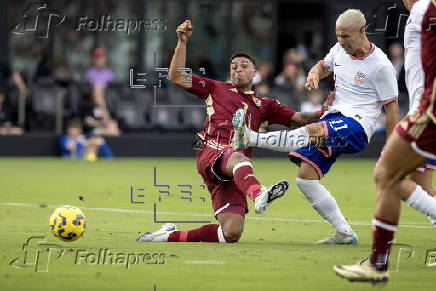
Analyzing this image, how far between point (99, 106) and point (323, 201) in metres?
14.3

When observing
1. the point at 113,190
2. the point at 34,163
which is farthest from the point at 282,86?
the point at 113,190

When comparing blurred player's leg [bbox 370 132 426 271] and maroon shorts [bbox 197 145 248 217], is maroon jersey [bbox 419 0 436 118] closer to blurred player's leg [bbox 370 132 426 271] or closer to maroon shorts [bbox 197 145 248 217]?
blurred player's leg [bbox 370 132 426 271]

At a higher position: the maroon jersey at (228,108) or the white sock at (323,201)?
the maroon jersey at (228,108)

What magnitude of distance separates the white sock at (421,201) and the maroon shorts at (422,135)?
7.70ft

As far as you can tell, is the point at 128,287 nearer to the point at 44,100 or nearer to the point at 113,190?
the point at 113,190

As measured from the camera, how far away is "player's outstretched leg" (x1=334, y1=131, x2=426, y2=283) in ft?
27.2

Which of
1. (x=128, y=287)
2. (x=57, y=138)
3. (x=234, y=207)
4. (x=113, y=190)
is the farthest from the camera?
(x=57, y=138)

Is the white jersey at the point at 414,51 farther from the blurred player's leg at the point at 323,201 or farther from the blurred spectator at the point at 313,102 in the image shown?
the blurred spectator at the point at 313,102

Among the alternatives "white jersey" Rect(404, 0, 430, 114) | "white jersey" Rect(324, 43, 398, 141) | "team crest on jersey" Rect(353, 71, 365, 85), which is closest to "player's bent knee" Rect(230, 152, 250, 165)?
"white jersey" Rect(324, 43, 398, 141)

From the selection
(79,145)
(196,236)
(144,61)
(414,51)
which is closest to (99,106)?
(79,145)

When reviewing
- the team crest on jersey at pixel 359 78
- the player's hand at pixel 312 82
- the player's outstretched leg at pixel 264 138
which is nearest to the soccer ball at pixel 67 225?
the player's outstretched leg at pixel 264 138

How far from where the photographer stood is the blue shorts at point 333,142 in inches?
432

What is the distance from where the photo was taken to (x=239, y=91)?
11.6 metres

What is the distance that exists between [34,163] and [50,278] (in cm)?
1437
